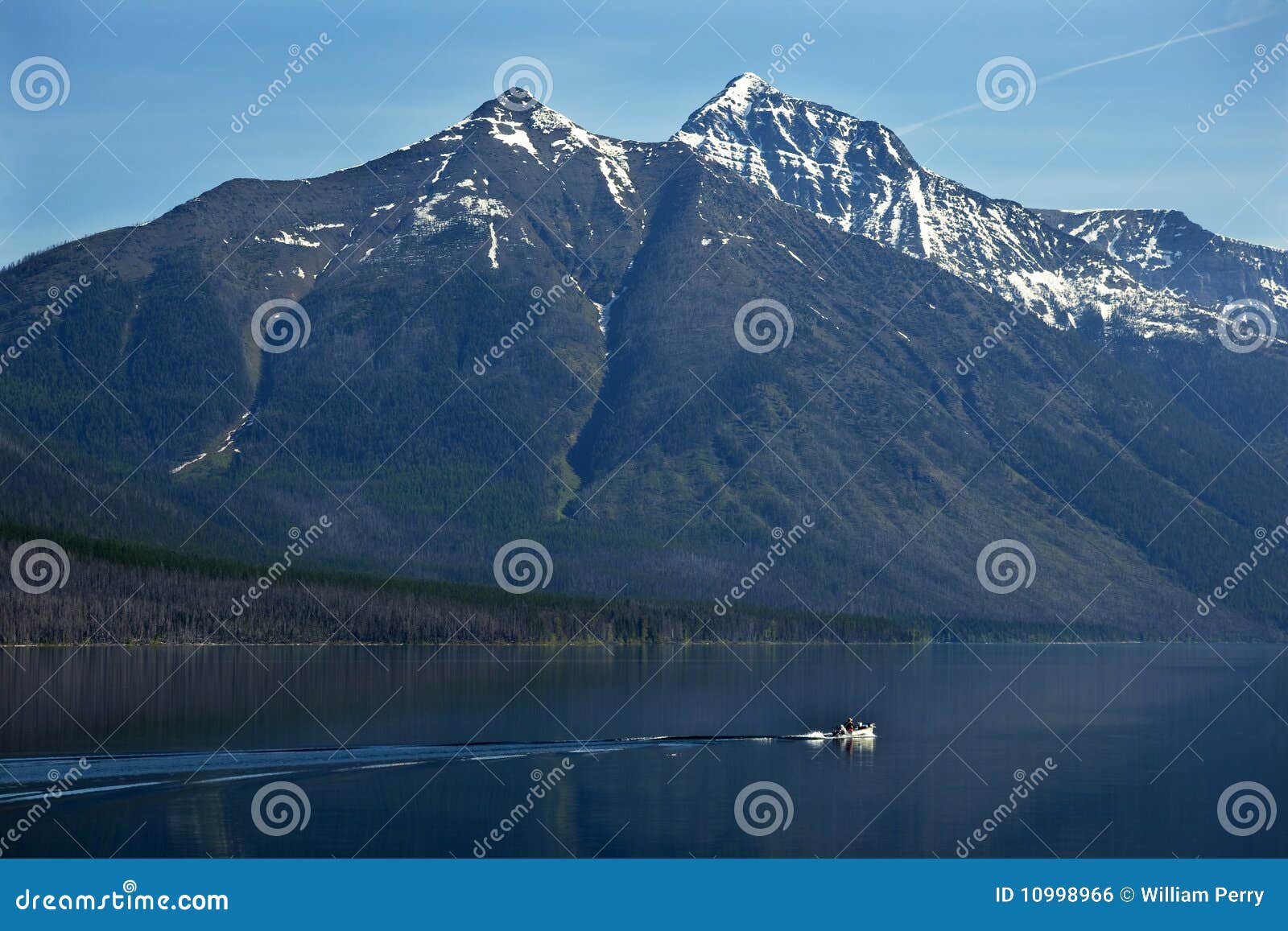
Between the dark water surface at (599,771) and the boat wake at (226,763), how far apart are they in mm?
288

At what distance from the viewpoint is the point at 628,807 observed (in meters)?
92.8

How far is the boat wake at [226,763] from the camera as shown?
9262cm

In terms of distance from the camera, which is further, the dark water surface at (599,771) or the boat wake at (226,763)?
the boat wake at (226,763)

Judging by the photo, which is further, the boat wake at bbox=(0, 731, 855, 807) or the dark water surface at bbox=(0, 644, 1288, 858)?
the boat wake at bbox=(0, 731, 855, 807)

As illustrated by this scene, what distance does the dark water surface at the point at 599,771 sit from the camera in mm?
83375

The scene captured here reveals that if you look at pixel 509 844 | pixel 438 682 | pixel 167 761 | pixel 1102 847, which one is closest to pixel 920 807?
pixel 1102 847

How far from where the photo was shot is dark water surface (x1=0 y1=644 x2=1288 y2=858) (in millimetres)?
83375

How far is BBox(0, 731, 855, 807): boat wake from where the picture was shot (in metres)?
92.6

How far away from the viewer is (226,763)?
338 feet

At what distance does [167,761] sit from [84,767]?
18.0 feet

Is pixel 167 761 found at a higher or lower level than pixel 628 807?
lower

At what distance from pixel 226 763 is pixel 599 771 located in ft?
79.0

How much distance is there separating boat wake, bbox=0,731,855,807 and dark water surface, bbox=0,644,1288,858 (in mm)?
288
